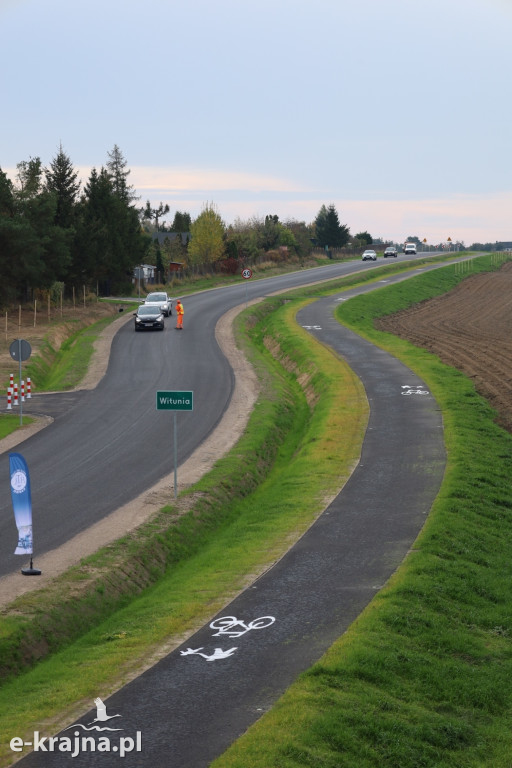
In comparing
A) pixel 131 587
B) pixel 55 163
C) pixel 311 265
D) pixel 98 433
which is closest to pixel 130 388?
pixel 98 433

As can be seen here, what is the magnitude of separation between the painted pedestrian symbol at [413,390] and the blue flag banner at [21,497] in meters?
21.6

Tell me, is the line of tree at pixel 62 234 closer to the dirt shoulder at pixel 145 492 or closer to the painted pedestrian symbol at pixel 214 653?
the dirt shoulder at pixel 145 492

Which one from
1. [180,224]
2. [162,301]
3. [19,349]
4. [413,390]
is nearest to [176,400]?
[19,349]

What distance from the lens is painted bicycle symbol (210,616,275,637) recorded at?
14.4 meters

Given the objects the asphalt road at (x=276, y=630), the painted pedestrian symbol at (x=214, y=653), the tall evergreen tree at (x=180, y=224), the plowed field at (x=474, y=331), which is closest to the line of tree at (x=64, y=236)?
the plowed field at (x=474, y=331)

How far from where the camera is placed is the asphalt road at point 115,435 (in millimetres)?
21484

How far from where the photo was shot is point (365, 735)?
1137 cm

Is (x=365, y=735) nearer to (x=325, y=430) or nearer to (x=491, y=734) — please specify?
(x=491, y=734)

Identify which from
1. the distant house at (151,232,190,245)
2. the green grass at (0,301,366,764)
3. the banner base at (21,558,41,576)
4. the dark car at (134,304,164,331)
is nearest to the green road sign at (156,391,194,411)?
the green grass at (0,301,366,764)

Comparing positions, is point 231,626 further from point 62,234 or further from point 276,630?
point 62,234

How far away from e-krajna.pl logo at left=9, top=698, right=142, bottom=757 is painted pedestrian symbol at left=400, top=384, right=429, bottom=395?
2610 centimetres

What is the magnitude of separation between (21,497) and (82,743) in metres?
6.36

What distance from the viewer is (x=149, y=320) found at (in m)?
53.9

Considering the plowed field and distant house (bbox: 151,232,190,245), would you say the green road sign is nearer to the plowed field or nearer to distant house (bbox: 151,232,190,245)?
the plowed field
